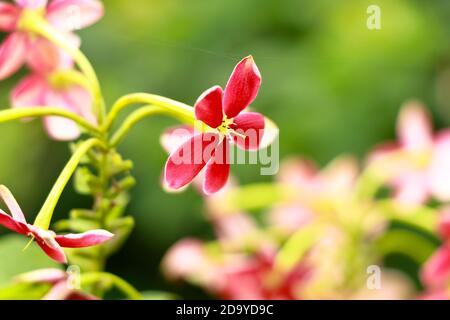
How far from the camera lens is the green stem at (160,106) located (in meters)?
0.53

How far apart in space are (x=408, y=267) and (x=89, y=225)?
1.26m

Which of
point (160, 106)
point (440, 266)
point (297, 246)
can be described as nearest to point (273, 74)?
point (297, 246)

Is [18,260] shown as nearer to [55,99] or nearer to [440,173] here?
[55,99]

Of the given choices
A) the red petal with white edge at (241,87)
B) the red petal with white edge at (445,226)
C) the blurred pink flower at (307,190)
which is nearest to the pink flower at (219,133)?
the red petal with white edge at (241,87)

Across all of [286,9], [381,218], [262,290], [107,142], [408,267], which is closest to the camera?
[107,142]

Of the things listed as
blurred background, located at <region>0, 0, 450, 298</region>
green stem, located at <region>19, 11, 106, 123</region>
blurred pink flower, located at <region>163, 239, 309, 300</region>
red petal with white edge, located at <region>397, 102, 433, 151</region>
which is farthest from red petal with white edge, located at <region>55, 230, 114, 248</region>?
blurred background, located at <region>0, 0, 450, 298</region>

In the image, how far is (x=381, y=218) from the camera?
955 mm

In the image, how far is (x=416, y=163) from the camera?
101 cm

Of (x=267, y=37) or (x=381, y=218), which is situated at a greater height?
(x=267, y=37)

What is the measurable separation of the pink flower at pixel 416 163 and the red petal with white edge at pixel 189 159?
46cm

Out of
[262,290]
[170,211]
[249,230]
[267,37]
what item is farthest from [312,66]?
[262,290]

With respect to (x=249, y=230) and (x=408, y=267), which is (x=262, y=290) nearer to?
(x=249, y=230)

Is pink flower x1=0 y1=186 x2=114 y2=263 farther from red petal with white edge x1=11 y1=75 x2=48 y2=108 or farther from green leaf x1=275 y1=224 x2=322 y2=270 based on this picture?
green leaf x1=275 y1=224 x2=322 y2=270
